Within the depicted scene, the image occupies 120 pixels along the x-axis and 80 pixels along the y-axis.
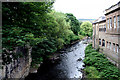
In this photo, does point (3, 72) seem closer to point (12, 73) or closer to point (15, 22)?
point (12, 73)

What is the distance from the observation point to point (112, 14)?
488 inches

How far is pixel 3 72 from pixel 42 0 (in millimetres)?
6356

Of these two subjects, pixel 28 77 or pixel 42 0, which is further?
pixel 28 77

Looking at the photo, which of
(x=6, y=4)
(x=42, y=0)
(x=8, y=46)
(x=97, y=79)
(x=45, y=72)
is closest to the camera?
(x=8, y=46)

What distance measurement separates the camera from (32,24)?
8266 mm

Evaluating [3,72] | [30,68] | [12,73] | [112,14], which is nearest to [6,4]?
[3,72]

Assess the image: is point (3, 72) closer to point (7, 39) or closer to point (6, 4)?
point (7, 39)

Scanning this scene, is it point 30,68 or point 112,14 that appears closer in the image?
point 112,14

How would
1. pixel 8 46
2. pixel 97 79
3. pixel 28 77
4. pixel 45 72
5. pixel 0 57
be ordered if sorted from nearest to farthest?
pixel 8 46, pixel 0 57, pixel 97 79, pixel 28 77, pixel 45 72

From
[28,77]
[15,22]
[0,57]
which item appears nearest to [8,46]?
[0,57]

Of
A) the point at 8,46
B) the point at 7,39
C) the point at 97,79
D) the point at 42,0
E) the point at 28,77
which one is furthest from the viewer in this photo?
the point at 28,77

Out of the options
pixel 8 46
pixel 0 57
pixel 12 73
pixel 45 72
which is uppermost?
pixel 8 46

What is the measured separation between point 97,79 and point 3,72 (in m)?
8.89

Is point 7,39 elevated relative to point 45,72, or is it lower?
elevated
